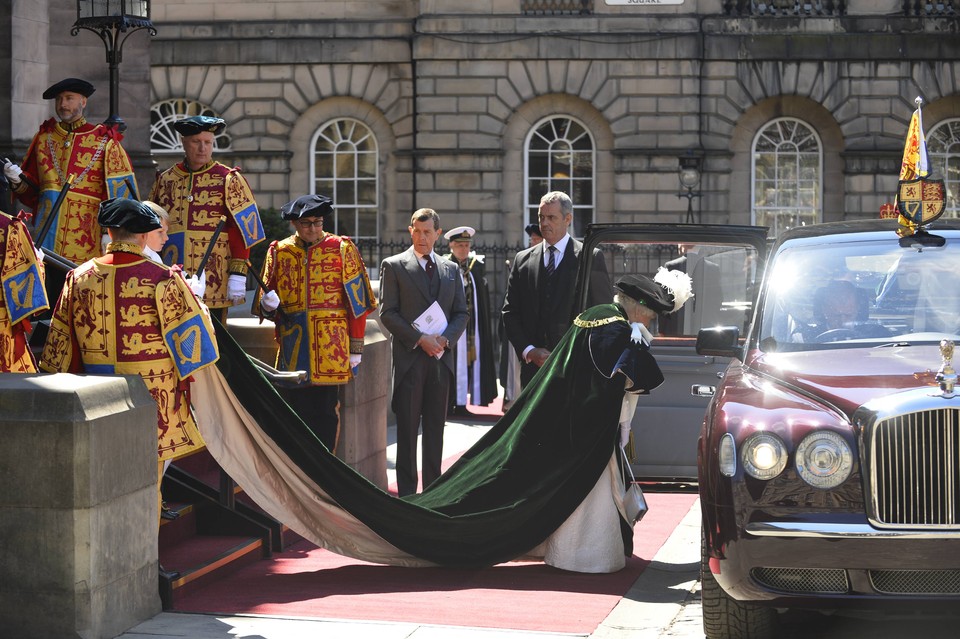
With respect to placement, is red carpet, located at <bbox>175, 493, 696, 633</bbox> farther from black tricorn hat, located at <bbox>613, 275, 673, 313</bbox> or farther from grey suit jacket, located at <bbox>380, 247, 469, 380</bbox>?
grey suit jacket, located at <bbox>380, 247, 469, 380</bbox>

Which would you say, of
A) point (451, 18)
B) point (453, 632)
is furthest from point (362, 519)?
point (451, 18)

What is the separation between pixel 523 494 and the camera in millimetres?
7832

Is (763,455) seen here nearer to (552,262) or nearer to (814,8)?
(552,262)

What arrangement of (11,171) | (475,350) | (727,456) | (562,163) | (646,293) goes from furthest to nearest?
(562,163) < (475,350) < (11,171) < (646,293) < (727,456)

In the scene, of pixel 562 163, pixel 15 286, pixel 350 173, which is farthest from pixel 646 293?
pixel 350 173

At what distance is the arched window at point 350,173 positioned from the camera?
30.6 meters

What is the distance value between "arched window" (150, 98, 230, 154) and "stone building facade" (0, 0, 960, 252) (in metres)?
0.04

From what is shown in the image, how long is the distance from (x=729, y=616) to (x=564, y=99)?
946 inches

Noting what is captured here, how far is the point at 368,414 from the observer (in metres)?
10.1

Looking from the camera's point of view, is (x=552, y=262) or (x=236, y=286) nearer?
(x=236, y=286)

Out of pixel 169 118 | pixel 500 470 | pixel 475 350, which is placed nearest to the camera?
pixel 500 470

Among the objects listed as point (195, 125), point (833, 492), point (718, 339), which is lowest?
point (833, 492)

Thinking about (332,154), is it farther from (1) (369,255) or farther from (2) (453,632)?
(2) (453,632)

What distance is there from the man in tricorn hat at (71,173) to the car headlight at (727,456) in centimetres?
449
